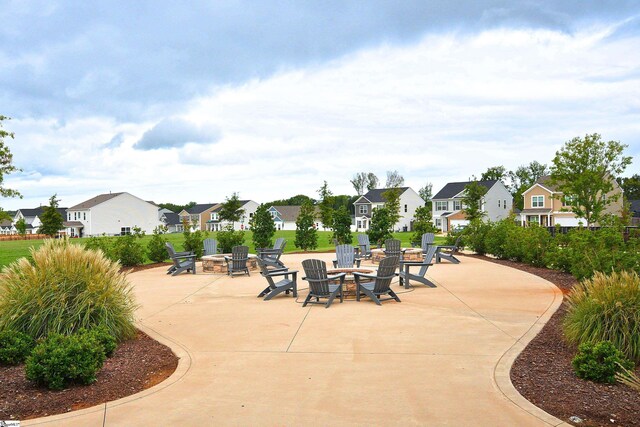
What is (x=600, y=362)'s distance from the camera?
19.9 feet

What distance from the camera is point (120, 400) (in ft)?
18.2

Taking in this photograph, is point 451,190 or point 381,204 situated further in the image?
point 381,204

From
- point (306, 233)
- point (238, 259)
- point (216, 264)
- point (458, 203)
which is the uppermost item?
point (458, 203)

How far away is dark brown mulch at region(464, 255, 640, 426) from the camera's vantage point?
501 cm

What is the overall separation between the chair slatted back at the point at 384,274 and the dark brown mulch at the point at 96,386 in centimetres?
490

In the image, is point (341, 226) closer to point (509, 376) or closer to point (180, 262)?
point (180, 262)

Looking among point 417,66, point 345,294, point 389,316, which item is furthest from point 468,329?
point 417,66

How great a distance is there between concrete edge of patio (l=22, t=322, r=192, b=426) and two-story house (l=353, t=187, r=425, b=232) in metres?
72.1

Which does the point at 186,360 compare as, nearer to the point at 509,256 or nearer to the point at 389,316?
the point at 389,316

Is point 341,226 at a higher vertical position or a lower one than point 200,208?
lower

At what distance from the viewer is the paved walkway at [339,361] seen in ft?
16.6

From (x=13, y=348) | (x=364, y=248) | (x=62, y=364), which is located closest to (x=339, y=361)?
(x=62, y=364)

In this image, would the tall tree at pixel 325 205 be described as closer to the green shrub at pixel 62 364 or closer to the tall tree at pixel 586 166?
the tall tree at pixel 586 166

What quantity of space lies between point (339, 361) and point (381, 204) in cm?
7366
